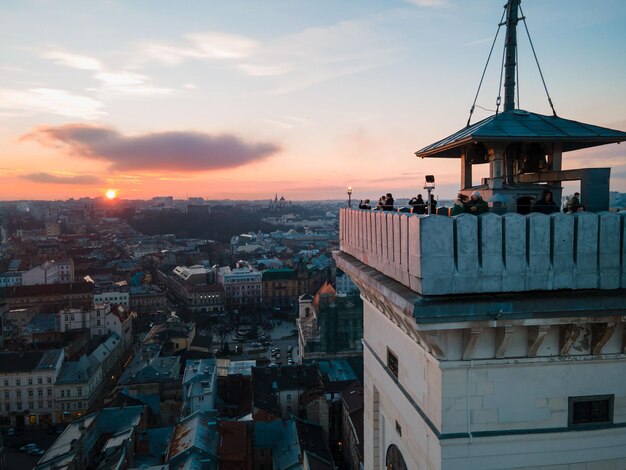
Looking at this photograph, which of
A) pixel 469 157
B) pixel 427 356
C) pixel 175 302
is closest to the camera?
pixel 427 356

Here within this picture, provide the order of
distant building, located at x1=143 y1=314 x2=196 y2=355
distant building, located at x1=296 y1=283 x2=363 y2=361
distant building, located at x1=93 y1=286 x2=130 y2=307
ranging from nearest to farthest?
distant building, located at x1=296 y1=283 x2=363 y2=361 < distant building, located at x1=143 y1=314 x2=196 y2=355 < distant building, located at x1=93 y1=286 x2=130 y2=307

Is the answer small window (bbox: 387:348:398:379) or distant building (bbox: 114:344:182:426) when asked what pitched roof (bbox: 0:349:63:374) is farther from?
small window (bbox: 387:348:398:379)

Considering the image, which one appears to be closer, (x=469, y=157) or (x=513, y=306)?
(x=513, y=306)

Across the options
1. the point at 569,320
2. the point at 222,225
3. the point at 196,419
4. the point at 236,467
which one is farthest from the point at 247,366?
the point at 222,225

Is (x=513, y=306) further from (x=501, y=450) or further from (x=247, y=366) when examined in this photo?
(x=247, y=366)

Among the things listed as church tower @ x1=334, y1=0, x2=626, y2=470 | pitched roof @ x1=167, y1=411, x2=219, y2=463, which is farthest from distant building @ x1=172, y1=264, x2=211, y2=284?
church tower @ x1=334, y1=0, x2=626, y2=470

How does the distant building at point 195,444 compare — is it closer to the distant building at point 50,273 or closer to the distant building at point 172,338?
the distant building at point 172,338
